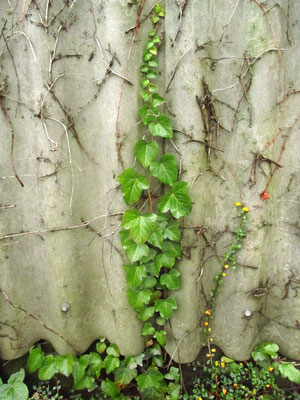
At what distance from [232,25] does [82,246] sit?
5.02ft

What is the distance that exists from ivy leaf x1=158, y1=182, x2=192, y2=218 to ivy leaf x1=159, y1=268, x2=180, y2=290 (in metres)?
0.39

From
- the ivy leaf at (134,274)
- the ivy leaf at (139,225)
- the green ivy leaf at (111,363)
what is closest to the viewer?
the ivy leaf at (139,225)

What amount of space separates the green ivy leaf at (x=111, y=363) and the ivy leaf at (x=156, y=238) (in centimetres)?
79

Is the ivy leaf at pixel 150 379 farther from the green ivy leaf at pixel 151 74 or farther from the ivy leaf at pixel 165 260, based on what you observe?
the green ivy leaf at pixel 151 74

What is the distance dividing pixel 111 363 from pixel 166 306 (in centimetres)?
50

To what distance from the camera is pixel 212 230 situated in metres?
1.82

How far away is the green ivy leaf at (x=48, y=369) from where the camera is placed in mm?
1782

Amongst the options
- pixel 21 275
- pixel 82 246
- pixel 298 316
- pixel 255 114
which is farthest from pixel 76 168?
pixel 298 316

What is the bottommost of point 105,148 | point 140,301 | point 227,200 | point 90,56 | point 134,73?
point 140,301

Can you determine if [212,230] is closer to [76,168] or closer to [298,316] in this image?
[298,316]

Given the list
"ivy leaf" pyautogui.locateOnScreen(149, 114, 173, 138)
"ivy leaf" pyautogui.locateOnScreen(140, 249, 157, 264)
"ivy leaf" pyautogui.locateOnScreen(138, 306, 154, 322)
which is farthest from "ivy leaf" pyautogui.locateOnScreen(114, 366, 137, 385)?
"ivy leaf" pyautogui.locateOnScreen(149, 114, 173, 138)

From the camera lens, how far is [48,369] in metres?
1.80

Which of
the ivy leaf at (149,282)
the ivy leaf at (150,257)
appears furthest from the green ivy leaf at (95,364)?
the ivy leaf at (150,257)

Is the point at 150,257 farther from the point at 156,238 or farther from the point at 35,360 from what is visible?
the point at 35,360
